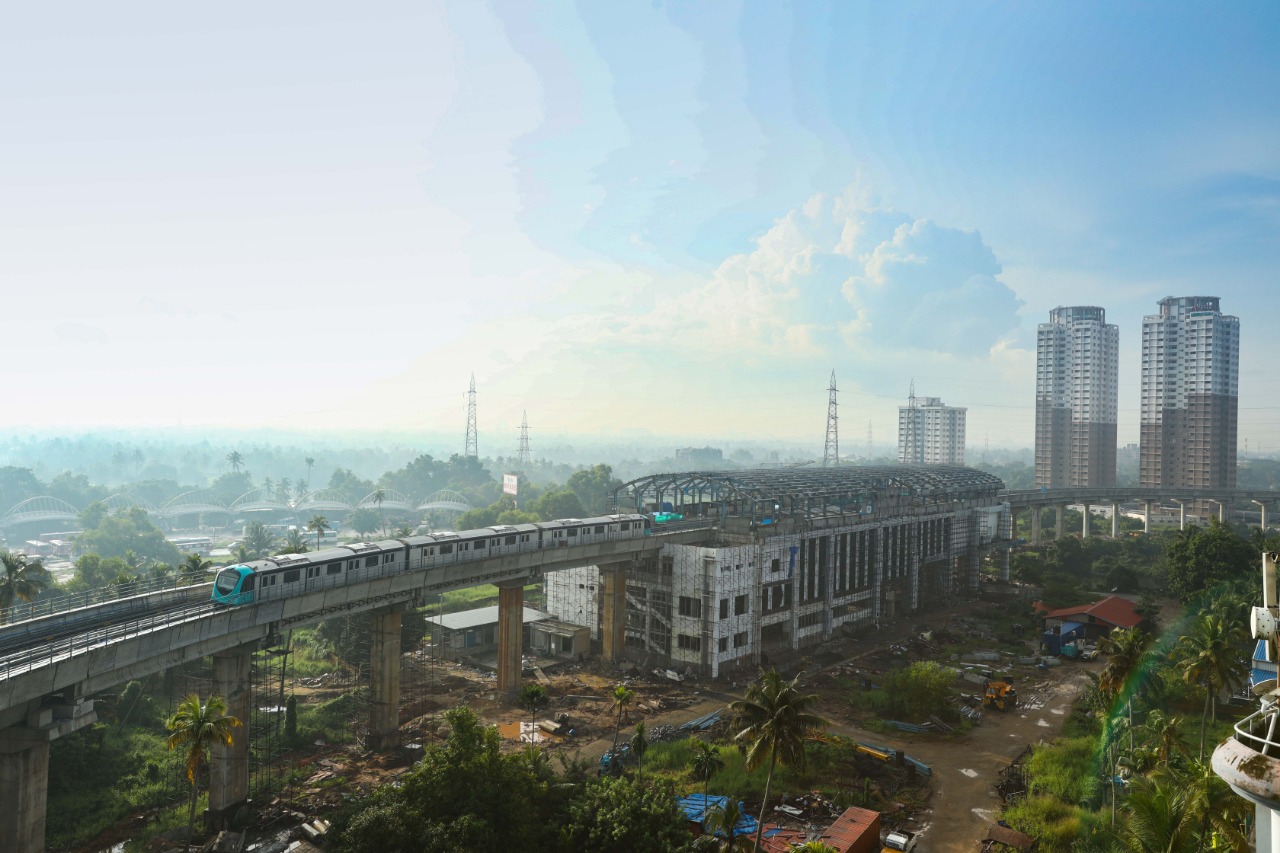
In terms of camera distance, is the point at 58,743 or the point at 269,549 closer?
the point at 58,743

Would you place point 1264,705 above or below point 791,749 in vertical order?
above

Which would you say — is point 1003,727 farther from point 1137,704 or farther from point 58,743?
point 58,743

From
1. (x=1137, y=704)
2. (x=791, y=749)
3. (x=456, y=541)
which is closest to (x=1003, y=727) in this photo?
(x=1137, y=704)

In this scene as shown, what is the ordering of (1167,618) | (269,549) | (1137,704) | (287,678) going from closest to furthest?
1. (1137,704)
2. (287,678)
3. (1167,618)
4. (269,549)

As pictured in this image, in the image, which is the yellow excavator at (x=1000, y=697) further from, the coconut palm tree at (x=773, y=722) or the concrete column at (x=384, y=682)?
the concrete column at (x=384, y=682)

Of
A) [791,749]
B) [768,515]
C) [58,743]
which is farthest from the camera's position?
[768,515]

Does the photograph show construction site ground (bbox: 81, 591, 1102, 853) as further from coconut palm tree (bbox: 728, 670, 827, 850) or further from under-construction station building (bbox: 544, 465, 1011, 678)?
coconut palm tree (bbox: 728, 670, 827, 850)

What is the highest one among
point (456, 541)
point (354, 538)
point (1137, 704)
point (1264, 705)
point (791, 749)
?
point (1264, 705)
